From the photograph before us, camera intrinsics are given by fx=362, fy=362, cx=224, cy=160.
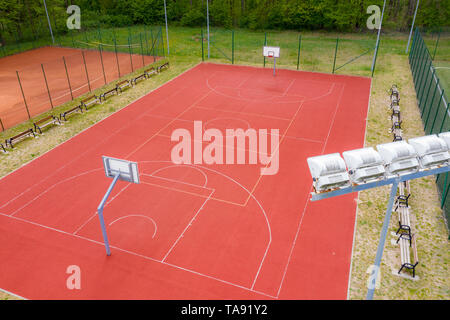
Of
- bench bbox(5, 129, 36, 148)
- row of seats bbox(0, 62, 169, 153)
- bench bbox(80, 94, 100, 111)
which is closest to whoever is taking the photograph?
bench bbox(5, 129, 36, 148)

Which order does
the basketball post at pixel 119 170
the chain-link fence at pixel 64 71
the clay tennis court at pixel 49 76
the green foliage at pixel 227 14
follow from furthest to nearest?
1. the green foliage at pixel 227 14
2. the chain-link fence at pixel 64 71
3. the clay tennis court at pixel 49 76
4. the basketball post at pixel 119 170

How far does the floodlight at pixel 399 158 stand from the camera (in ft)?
24.2

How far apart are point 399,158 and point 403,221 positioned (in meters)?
5.76

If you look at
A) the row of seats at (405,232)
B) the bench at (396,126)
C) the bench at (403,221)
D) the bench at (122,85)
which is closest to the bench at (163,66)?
the bench at (122,85)

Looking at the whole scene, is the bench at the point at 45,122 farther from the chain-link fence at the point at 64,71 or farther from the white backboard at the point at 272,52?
the white backboard at the point at 272,52

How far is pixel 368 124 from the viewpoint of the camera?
64.2 ft

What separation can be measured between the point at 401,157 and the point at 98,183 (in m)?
11.4

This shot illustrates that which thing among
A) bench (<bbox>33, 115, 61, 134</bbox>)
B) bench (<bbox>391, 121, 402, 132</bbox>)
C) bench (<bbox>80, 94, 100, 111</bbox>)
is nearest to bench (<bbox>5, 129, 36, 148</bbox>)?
bench (<bbox>33, 115, 61, 134</bbox>)

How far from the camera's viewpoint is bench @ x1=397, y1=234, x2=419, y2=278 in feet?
34.1

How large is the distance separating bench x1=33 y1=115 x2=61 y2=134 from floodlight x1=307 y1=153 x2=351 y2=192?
16.2m

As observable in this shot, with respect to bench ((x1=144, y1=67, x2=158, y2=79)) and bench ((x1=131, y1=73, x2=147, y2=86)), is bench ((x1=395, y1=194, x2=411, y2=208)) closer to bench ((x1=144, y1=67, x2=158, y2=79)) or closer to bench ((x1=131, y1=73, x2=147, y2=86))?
bench ((x1=131, y1=73, x2=147, y2=86))

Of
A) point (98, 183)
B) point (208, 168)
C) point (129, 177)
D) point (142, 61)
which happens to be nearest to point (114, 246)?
point (129, 177)

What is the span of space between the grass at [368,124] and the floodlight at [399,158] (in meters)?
4.16

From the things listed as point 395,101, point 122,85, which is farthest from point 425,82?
point 122,85
